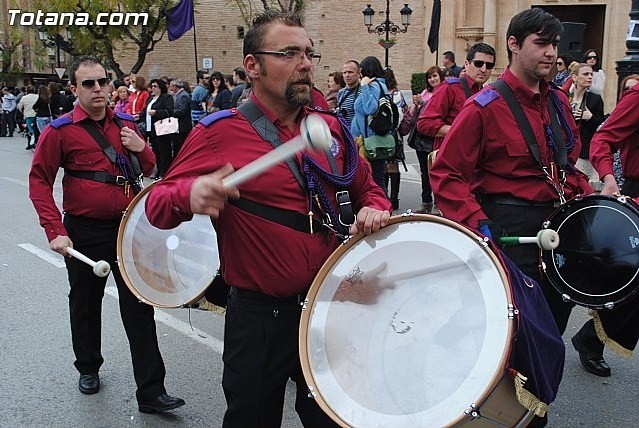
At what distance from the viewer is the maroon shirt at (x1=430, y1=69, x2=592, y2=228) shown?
11.3 ft

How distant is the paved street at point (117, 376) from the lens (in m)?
4.12

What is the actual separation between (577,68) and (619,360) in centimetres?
437

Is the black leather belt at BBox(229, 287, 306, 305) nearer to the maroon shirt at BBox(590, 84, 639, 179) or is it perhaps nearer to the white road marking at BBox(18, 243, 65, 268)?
the maroon shirt at BBox(590, 84, 639, 179)

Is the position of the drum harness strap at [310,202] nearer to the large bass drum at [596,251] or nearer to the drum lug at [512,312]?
the drum lug at [512,312]

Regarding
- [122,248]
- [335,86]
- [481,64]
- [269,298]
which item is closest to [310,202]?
[269,298]

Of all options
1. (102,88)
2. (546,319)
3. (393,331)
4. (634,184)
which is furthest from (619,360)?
(102,88)

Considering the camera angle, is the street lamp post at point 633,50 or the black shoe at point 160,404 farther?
the street lamp post at point 633,50

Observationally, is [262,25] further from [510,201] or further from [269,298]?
[510,201]

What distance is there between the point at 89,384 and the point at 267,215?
250 cm

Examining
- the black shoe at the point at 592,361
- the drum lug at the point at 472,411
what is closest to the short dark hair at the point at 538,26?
the drum lug at the point at 472,411

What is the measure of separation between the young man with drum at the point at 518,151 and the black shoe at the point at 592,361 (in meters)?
1.31

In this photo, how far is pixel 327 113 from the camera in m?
2.92

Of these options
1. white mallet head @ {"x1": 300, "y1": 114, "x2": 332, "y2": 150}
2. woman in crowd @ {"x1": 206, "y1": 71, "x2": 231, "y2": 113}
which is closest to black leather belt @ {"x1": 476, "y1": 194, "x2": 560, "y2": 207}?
white mallet head @ {"x1": 300, "y1": 114, "x2": 332, "y2": 150}

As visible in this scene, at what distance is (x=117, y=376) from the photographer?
15.5 ft
